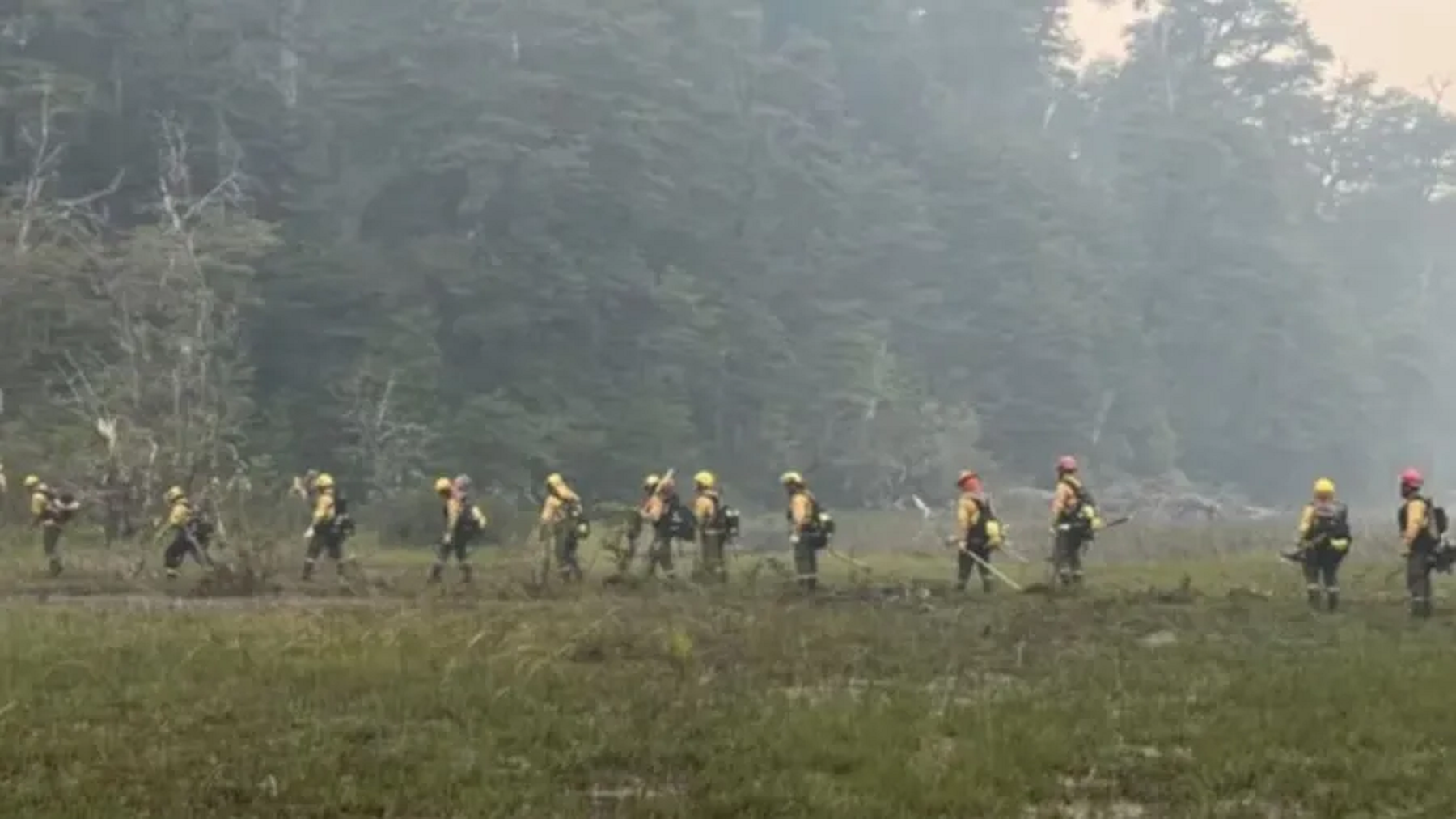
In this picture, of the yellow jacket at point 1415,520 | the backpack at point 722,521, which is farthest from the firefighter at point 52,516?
the yellow jacket at point 1415,520

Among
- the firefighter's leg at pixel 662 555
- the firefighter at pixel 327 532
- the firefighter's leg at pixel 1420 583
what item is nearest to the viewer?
the firefighter's leg at pixel 1420 583

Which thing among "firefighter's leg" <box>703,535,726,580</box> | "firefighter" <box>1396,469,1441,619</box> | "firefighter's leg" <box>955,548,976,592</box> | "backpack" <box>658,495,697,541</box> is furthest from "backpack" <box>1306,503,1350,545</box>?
"backpack" <box>658,495,697,541</box>

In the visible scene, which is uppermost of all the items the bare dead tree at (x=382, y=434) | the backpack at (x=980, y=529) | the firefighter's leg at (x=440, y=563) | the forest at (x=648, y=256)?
the forest at (x=648, y=256)

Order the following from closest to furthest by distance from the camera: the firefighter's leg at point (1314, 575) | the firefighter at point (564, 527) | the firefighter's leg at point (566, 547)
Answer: the firefighter's leg at point (1314, 575) → the firefighter at point (564, 527) → the firefighter's leg at point (566, 547)

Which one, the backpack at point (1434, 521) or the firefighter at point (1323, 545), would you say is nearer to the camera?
the backpack at point (1434, 521)

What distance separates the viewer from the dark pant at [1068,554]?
2245cm

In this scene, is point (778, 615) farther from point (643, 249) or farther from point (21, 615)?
point (643, 249)

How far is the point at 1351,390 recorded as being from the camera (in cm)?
8181

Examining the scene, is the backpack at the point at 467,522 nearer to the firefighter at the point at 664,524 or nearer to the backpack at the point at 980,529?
the firefighter at the point at 664,524

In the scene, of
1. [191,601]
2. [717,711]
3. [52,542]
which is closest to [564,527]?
[191,601]

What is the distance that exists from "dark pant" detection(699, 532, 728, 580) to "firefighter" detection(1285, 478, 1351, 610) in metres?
7.70

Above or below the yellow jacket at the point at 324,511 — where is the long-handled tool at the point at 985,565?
below

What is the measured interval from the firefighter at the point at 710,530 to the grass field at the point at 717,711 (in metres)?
3.68

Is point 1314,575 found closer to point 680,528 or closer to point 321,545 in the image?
point 680,528
